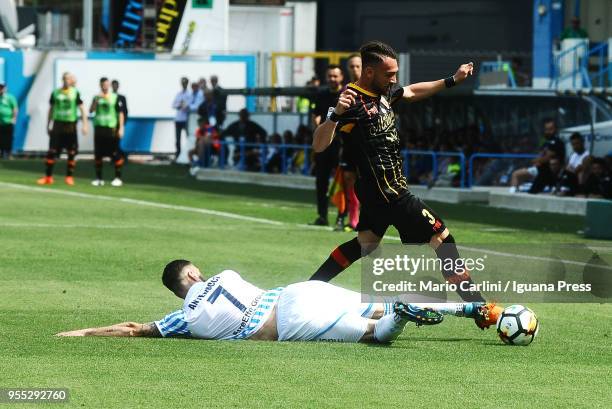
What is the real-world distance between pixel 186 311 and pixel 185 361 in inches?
33.8

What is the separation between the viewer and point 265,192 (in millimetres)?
29828

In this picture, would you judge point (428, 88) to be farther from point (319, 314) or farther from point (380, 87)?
point (319, 314)

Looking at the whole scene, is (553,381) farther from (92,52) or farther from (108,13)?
(108,13)

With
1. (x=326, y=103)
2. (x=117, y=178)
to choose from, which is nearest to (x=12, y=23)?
(x=117, y=178)

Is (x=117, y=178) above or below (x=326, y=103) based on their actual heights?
below

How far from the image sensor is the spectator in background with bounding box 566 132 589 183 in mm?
25688

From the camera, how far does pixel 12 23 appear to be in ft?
154

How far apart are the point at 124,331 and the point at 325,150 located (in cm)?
846

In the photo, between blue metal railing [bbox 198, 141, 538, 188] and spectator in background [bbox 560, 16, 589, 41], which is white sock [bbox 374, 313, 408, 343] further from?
spectator in background [bbox 560, 16, 589, 41]

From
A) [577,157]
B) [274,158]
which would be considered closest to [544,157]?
[577,157]

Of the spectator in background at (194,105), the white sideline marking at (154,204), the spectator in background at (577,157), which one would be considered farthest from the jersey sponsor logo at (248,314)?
the spectator in background at (194,105)

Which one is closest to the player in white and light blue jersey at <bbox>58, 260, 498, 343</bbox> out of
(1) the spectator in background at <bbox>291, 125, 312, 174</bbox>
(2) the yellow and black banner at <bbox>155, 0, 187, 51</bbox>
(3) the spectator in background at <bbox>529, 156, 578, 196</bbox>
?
(3) the spectator in background at <bbox>529, 156, 578, 196</bbox>

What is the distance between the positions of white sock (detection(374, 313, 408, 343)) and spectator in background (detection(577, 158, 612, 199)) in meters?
15.0

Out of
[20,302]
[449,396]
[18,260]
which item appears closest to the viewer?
[449,396]
